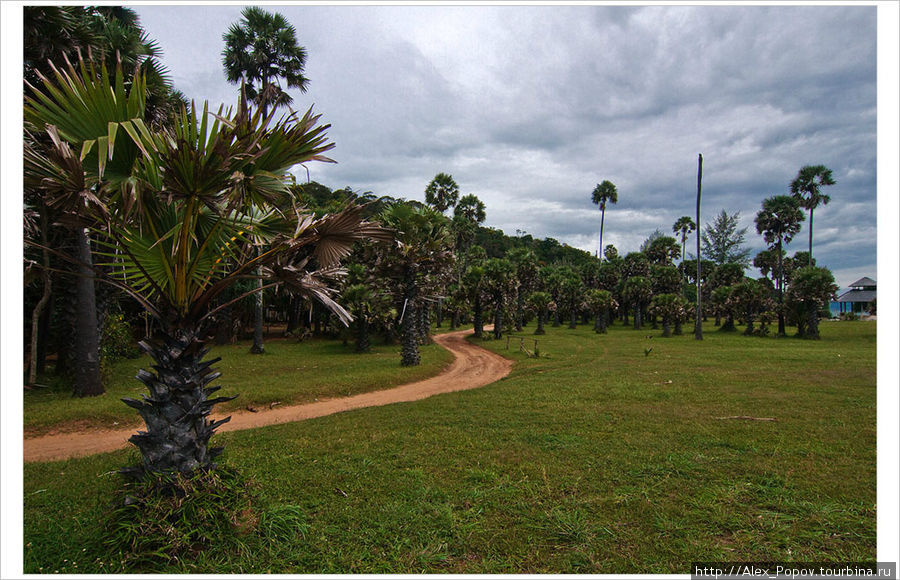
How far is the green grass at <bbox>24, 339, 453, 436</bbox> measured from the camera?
28.6 ft

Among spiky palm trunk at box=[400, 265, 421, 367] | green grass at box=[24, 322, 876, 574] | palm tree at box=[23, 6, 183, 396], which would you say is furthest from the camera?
spiky palm trunk at box=[400, 265, 421, 367]

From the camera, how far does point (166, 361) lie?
341 centimetres

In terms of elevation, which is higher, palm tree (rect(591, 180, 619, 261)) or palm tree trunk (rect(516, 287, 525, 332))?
palm tree (rect(591, 180, 619, 261))

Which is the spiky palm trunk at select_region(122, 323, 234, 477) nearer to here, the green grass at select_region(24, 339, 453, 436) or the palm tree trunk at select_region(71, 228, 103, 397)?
the green grass at select_region(24, 339, 453, 436)

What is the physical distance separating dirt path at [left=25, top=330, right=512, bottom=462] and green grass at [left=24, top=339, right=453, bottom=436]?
0.43 m

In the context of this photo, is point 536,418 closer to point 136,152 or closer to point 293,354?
Answer: point 136,152

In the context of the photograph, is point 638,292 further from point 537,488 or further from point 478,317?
point 537,488

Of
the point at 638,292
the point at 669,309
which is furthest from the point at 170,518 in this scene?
the point at 638,292

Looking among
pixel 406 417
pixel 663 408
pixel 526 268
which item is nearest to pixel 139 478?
pixel 406 417

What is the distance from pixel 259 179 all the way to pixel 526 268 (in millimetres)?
34758

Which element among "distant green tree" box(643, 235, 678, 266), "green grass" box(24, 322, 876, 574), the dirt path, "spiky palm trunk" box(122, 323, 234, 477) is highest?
"distant green tree" box(643, 235, 678, 266)

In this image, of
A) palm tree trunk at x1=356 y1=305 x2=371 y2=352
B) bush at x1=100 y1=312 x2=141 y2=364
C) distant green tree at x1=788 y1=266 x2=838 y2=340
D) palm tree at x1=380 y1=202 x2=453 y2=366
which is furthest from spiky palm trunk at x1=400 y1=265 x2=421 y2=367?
distant green tree at x1=788 y1=266 x2=838 y2=340

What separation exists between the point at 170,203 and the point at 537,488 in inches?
184

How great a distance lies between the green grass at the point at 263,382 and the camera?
8703 millimetres
